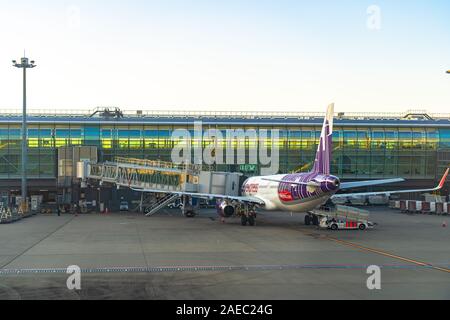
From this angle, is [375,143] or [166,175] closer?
[166,175]

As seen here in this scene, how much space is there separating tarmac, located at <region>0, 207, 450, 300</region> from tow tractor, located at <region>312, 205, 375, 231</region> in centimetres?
248

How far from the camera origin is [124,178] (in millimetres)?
65562

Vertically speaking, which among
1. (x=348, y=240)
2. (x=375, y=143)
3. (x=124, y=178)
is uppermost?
(x=375, y=143)

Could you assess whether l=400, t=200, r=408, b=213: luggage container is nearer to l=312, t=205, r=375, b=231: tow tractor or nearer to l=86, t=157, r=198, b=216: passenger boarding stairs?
l=86, t=157, r=198, b=216: passenger boarding stairs

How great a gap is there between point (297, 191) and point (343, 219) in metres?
5.29

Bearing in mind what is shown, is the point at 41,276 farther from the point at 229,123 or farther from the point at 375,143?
the point at 375,143

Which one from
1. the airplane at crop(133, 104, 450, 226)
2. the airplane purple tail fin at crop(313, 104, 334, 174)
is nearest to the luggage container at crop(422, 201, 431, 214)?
the airplane at crop(133, 104, 450, 226)

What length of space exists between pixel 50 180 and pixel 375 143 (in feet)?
168

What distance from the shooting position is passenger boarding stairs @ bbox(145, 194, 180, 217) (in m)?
65.1

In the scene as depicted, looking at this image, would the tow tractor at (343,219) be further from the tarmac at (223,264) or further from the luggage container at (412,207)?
the luggage container at (412,207)
